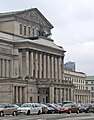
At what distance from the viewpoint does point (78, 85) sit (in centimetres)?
18700

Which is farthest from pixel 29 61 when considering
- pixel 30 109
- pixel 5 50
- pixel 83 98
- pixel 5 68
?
pixel 30 109

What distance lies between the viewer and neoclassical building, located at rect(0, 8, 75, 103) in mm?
110375

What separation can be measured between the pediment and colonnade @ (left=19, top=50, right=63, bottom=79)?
461 inches

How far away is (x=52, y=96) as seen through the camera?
122 m

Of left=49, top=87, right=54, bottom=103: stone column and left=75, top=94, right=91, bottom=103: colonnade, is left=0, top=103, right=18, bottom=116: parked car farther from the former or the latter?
left=75, top=94, right=91, bottom=103: colonnade

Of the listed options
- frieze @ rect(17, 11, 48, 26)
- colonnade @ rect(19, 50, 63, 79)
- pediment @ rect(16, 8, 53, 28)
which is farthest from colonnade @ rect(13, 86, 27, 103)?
frieze @ rect(17, 11, 48, 26)

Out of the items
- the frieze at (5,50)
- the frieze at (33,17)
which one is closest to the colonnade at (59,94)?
the frieze at (5,50)

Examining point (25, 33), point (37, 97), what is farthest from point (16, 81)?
point (25, 33)

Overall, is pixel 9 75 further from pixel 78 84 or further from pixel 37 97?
pixel 78 84

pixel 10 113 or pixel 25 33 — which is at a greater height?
pixel 25 33

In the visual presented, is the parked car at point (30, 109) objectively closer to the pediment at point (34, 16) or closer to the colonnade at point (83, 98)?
the pediment at point (34, 16)

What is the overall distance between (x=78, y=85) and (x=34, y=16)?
60058mm

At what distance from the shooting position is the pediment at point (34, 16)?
130000mm

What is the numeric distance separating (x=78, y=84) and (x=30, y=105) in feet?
414
